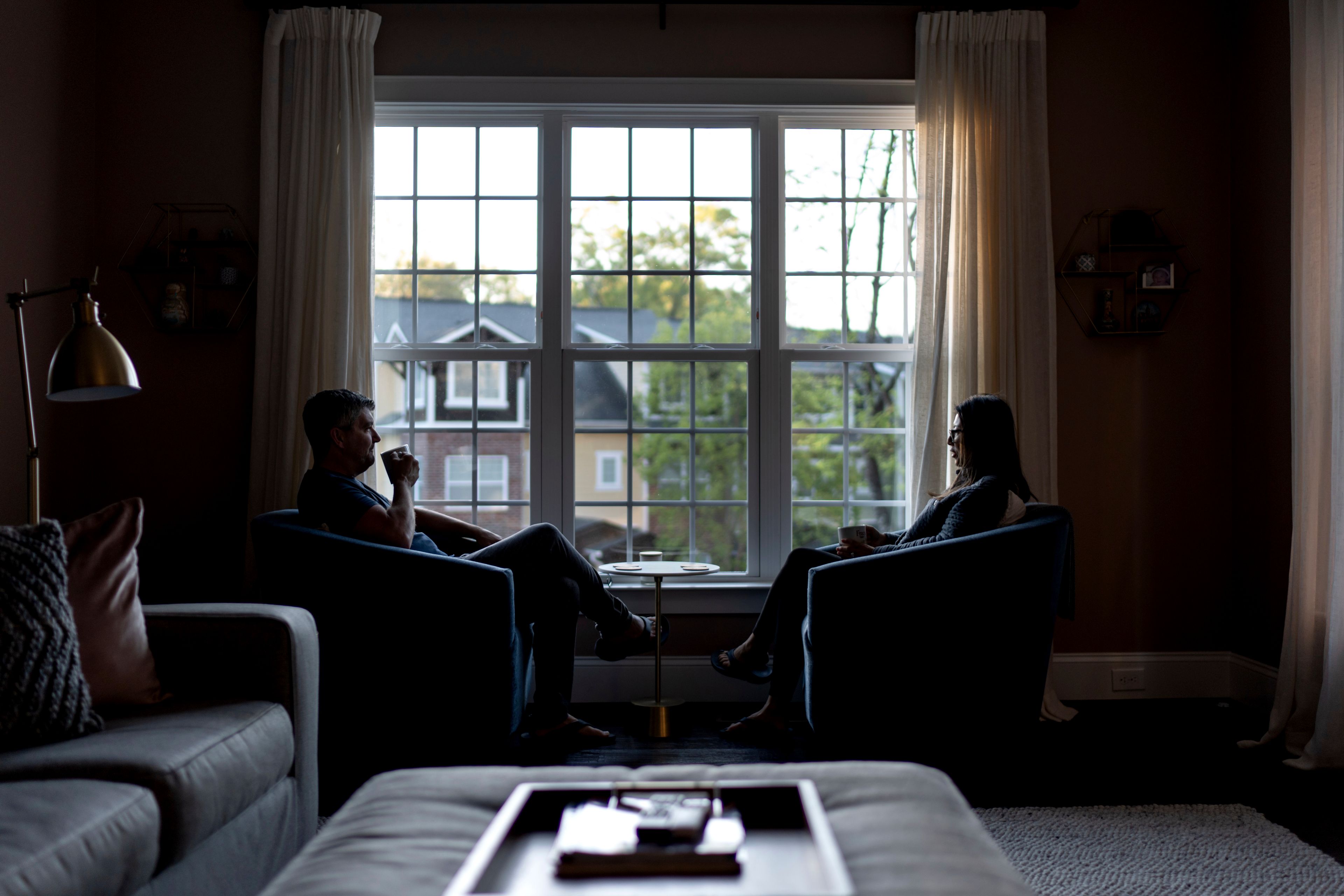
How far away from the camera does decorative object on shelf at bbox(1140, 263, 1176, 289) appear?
376 centimetres

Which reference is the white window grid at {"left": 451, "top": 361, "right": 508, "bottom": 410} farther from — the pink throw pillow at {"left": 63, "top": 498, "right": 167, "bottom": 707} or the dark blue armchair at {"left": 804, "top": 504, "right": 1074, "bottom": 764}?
the pink throw pillow at {"left": 63, "top": 498, "right": 167, "bottom": 707}

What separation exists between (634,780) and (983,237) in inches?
116

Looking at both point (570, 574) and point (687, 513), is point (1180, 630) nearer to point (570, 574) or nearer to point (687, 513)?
point (687, 513)

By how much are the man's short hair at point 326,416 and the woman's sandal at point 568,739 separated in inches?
47.6

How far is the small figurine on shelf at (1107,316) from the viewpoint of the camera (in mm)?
3756

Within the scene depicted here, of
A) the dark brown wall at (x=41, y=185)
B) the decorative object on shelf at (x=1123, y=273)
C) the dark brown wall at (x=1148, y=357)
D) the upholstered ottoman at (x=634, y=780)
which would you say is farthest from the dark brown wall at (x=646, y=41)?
the upholstered ottoman at (x=634, y=780)

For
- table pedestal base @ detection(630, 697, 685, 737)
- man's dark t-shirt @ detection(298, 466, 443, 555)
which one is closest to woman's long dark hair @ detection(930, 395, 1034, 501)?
table pedestal base @ detection(630, 697, 685, 737)

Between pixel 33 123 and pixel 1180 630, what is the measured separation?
4970 millimetres

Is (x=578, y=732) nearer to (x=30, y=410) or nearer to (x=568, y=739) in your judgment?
(x=568, y=739)

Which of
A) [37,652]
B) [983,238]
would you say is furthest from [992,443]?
[37,652]

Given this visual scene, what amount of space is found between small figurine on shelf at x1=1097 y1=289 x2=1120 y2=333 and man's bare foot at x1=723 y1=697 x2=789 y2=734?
2.07m

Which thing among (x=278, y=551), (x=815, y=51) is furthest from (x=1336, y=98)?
(x=278, y=551)

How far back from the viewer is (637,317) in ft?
12.7

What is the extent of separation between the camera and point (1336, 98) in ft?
9.81
